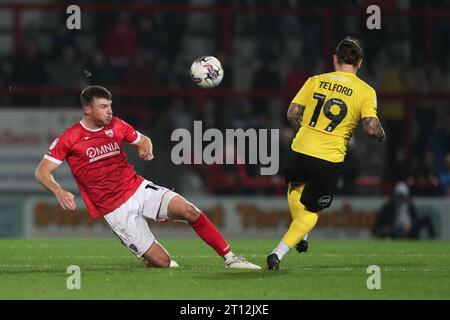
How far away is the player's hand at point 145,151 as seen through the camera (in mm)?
10648

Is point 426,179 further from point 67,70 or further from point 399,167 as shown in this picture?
point 67,70

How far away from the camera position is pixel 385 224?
62.1ft

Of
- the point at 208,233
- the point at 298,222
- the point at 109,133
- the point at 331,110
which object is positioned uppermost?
the point at 331,110

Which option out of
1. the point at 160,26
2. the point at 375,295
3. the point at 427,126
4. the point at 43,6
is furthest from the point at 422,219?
the point at 375,295

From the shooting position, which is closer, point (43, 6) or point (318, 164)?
point (318, 164)

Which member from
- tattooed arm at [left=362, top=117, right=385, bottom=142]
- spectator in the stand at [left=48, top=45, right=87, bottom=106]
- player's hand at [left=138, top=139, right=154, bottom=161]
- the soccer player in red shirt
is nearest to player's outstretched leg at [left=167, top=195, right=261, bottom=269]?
the soccer player in red shirt

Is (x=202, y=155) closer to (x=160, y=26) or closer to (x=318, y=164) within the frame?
(x=160, y=26)

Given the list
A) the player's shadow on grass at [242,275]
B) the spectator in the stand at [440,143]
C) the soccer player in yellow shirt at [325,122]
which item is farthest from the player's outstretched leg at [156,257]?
the spectator in the stand at [440,143]

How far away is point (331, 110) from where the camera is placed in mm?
10742

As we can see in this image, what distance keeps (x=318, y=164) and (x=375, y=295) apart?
6.88 ft

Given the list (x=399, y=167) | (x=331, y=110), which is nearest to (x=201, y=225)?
(x=331, y=110)

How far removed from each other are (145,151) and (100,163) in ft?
1.72

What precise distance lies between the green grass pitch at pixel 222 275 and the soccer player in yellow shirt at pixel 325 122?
26.8 inches

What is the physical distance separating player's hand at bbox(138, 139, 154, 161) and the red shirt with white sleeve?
0.47 ft
